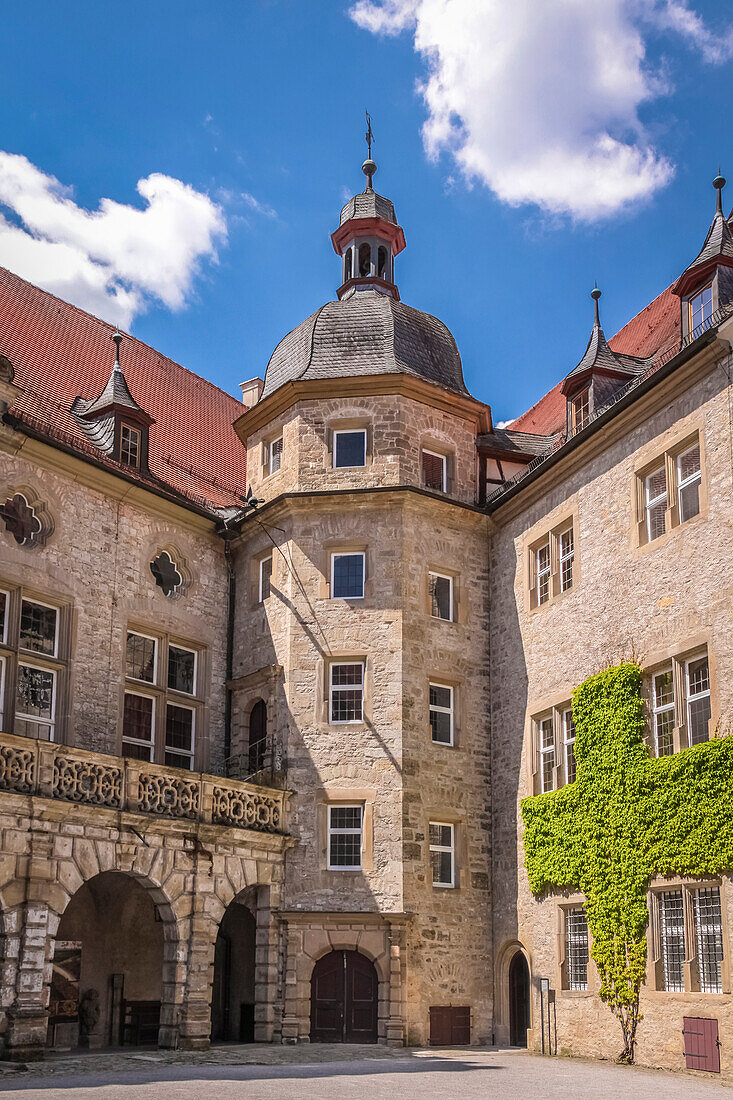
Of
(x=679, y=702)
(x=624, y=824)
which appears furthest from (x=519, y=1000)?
(x=679, y=702)

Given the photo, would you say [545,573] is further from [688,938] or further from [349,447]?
[688,938]

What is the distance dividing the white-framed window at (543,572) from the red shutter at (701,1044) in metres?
7.54

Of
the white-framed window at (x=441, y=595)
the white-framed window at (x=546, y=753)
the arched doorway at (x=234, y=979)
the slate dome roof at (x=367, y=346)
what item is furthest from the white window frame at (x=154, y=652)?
the white-framed window at (x=546, y=753)

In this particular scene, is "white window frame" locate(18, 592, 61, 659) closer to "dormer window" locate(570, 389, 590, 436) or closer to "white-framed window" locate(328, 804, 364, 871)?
"white-framed window" locate(328, 804, 364, 871)

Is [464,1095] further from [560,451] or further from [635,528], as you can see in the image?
[560,451]

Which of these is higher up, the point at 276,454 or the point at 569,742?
the point at 276,454

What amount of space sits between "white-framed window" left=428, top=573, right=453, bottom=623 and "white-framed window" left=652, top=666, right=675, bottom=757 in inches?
209

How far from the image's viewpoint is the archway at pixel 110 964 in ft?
64.7

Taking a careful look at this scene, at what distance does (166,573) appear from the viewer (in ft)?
74.2

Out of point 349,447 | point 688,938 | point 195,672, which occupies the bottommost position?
point 688,938

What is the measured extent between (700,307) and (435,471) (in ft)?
20.0

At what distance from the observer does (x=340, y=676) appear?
848 inches

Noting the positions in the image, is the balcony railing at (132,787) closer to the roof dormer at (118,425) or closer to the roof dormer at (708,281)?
the roof dormer at (118,425)

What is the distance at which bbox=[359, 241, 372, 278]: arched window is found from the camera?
28000mm
